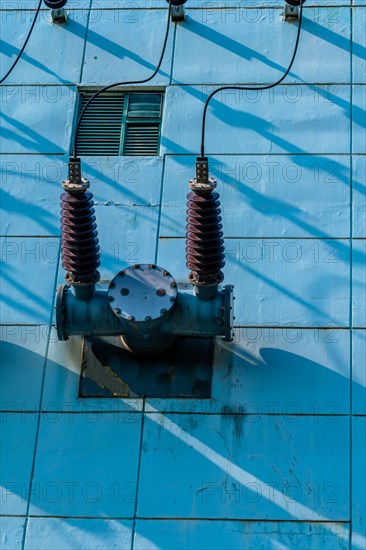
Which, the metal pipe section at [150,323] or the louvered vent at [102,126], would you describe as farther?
the louvered vent at [102,126]

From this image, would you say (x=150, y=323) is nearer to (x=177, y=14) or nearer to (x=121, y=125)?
(x=121, y=125)

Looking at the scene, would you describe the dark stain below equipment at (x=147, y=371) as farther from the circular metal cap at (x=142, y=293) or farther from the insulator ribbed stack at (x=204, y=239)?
the insulator ribbed stack at (x=204, y=239)

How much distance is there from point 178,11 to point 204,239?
3.66m

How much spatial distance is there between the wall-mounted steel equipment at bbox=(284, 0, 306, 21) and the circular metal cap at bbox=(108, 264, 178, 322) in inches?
145

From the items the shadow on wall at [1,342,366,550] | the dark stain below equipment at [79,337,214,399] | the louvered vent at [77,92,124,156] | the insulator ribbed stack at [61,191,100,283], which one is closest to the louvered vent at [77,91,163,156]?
the louvered vent at [77,92,124,156]

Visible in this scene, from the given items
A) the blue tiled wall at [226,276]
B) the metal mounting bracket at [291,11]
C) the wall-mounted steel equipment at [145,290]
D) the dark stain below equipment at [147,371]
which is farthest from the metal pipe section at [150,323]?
the metal mounting bracket at [291,11]

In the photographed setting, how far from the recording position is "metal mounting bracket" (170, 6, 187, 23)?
15.4 meters

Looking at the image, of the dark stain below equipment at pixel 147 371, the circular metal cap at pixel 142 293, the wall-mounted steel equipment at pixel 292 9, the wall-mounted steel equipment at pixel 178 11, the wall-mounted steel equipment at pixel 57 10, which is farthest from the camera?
the wall-mounted steel equipment at pixel 57 10

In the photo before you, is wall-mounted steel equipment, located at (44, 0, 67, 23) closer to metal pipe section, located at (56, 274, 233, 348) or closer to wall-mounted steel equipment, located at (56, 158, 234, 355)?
wall-mounted steel equipment, located at (56, 158, 234, 355)

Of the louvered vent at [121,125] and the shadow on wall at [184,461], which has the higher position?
the louvered vent at [121,125]

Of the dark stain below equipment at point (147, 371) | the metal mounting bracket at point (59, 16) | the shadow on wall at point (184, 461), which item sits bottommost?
the shadow on wall at point (184, 461)

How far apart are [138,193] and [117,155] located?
1.96ft

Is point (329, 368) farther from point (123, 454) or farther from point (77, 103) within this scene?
point (77, 103)

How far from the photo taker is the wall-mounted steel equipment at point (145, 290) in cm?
1271
